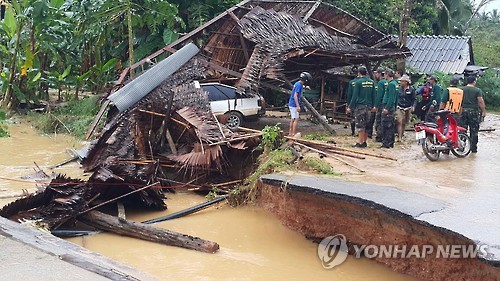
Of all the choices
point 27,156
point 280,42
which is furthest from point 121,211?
point 280,42

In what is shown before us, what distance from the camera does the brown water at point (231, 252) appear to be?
7.09 metres

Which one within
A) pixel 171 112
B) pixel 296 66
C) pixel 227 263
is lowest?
pixel 227 263

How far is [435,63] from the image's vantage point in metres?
22.9

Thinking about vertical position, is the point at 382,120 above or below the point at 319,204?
above

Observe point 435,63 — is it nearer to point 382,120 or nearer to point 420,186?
point 382,120

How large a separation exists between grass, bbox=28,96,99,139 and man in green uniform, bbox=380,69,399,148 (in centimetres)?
857

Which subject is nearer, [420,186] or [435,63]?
[420,186]

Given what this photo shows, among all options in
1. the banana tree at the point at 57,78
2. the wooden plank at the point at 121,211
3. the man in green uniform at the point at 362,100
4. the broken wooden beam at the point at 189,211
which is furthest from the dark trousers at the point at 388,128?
the banana tree at the point at 57,78

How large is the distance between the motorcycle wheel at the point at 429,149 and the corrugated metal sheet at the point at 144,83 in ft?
17.3

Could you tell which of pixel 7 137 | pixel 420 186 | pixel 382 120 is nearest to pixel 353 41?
pixel 382 120

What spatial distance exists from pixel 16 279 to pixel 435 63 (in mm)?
21385

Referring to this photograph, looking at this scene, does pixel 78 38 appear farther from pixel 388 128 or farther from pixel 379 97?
pixel 388 128

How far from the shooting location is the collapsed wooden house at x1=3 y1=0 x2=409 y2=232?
9.12m

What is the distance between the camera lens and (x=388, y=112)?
1178 cm
